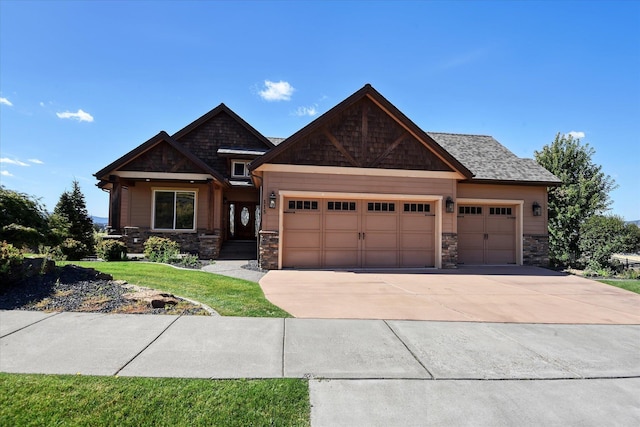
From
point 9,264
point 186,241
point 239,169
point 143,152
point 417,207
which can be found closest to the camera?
point 9,264

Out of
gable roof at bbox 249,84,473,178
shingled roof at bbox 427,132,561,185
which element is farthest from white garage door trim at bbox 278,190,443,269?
shingled roof at bbox 427,132,561,185

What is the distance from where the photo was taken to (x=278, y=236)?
37.7 ft

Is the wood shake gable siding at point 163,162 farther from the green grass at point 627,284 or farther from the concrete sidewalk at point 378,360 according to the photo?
the green grass at point 627,284

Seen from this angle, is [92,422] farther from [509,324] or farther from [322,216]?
[322,216]

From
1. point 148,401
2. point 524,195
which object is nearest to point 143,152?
point 148,401

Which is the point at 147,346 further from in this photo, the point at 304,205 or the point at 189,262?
the point at 189,262

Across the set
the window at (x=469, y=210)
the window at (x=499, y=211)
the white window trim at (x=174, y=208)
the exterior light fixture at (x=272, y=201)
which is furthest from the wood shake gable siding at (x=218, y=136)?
the window at (x=499, y=211)

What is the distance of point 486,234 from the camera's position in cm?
1361

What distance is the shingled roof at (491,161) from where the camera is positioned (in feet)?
44.7

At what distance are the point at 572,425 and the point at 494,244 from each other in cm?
1184

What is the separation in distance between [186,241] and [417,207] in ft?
33.3

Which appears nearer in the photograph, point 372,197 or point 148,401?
point 148,401

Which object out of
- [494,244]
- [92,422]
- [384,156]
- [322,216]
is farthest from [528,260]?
[92,422]

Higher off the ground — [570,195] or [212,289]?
[570,195]
